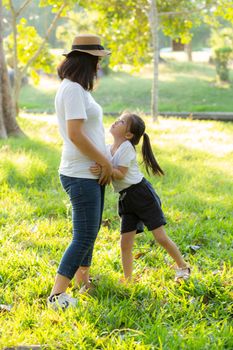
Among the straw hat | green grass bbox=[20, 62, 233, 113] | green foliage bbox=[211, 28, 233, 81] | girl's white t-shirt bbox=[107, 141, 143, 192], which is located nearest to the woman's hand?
girl's white t-shirt bbox=[107, 141, 143, 192]

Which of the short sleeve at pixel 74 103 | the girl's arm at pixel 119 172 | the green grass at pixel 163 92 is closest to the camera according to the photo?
the short sleeve at pixel 74 103

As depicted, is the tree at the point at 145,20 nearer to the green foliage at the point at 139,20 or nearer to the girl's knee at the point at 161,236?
the green foliage at the point at 139,20

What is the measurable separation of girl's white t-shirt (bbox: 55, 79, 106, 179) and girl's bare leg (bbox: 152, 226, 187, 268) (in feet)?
2.21

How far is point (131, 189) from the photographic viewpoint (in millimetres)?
3525

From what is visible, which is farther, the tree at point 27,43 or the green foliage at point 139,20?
the green foliage at point 139,20

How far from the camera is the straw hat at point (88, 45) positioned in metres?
3.17

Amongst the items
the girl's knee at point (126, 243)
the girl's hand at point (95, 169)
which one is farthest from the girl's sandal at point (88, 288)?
the girl's hand at point (95, 169)

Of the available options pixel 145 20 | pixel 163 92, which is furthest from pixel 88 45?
pixel 163 92

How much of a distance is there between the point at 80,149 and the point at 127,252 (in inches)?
36.4

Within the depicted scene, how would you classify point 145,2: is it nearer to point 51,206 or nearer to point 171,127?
point 171,127

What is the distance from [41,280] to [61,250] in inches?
27.4

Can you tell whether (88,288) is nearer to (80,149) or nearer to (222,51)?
(80,149)

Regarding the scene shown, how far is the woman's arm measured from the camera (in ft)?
10.1

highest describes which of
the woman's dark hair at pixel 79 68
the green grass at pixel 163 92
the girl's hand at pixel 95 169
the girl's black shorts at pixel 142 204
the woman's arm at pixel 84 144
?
the woman's dark hair at pixel 79 68
